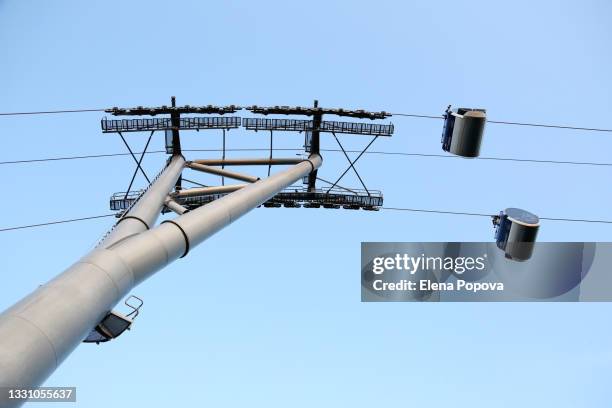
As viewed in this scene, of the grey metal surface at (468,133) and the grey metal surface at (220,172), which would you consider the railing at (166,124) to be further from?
the grey metal surface at (468,133)

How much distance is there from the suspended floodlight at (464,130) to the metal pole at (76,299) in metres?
11.4

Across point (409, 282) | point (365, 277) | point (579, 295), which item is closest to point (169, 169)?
point (365, 277)

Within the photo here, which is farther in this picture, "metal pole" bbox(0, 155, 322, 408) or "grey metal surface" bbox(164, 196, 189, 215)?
"grey metal surface" bbox(164, 196, 189, 215)

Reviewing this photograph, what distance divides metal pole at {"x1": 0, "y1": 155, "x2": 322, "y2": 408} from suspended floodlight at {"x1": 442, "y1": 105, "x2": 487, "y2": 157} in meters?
11.4

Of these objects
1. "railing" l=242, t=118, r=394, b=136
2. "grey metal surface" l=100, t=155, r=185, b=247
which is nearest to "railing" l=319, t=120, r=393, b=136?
"railing" l=242, t=118, r=394, b=136

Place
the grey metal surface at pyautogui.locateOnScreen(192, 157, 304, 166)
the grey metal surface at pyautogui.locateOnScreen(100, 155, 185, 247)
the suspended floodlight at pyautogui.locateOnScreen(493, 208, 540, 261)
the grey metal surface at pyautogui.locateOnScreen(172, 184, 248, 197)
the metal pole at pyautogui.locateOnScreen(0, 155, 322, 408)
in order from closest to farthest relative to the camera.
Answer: the metal pole at pyautogui.locateOnScreen(0, 155, 322, 408) → the grey metal surface at pyautogui.locateOnScreen(100, 155, 185, 247) → the suspended floodlight at pyautogui.locateOnScreen(493, 208, 540, 261) → the grey metal surface at pyautogui.locateOnScreen(172, 184, 248, 197) → the grey metal surface at pyautogui.locateOnScreen(192, 157, 304, 166)

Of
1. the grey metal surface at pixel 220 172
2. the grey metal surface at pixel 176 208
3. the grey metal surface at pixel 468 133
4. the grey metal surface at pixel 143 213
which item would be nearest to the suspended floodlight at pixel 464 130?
the grey metal surface at pixel 468 133

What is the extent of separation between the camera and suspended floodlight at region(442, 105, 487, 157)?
1825 cm

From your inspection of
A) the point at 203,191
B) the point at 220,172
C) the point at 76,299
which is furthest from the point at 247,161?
the point at 76,299

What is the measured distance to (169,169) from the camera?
22.0 m

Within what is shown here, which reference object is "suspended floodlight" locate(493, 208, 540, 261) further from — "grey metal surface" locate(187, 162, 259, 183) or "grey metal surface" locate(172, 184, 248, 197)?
"grey metal surface" locate(172, 184, 248, 197)

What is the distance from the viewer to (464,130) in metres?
18.3

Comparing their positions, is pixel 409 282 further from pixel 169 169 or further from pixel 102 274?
pixel 102 274

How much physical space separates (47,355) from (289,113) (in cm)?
2141
